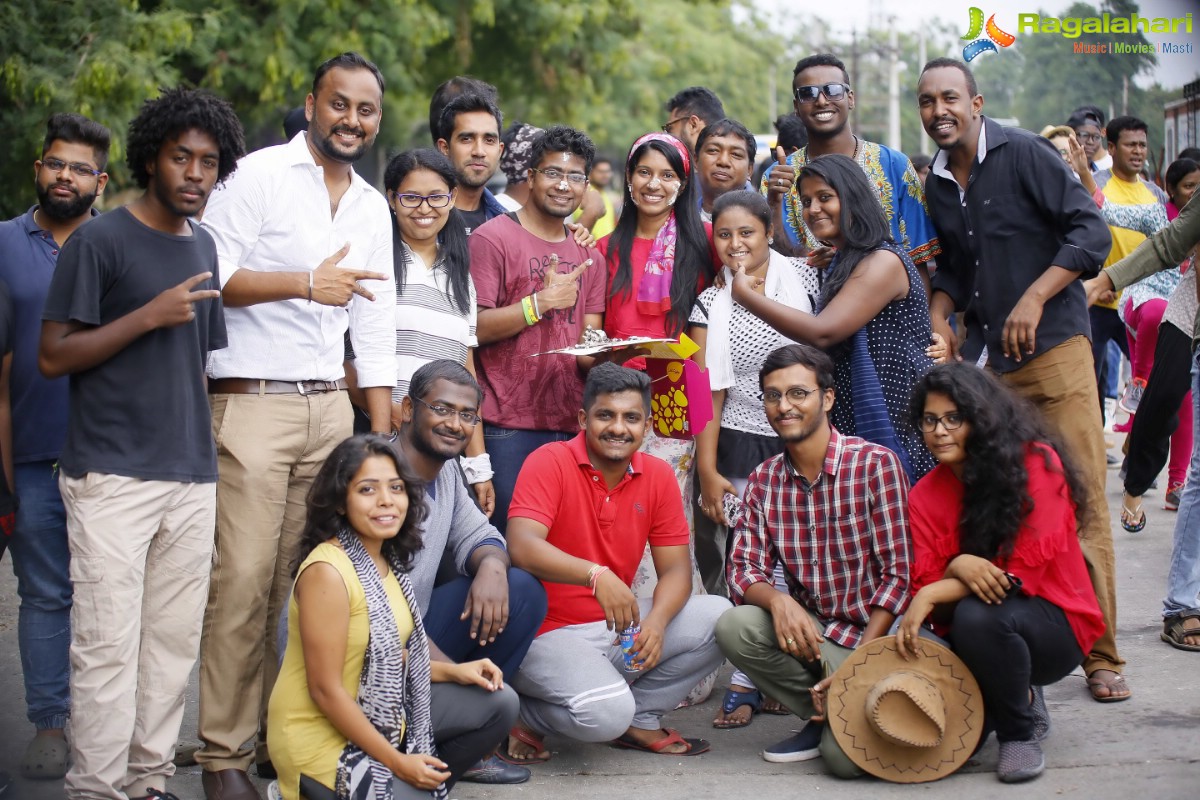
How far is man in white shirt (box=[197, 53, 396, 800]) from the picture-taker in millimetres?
4141

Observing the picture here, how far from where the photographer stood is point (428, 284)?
4.90 meters

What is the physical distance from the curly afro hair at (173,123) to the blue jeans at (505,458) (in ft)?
5.20

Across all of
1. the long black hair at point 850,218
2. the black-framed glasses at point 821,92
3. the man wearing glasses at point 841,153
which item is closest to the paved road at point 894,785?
the long black hair at point 850,218

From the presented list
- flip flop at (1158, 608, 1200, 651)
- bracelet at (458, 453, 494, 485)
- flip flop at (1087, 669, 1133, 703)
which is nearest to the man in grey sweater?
bracelet at (458, 453, 494, 485)

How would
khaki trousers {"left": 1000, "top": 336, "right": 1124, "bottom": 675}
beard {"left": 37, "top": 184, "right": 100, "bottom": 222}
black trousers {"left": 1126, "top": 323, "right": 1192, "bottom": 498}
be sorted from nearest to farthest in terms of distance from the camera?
beard {"left": 37, "top": 184, "right": 100, "bottom": 222}
khaki trousers {"left": 1000, "top": 336, "right": 1124, "bottom": 675}
black trousers {"left": 1126, "top": 323, "right": 1192, "bottom": 498}

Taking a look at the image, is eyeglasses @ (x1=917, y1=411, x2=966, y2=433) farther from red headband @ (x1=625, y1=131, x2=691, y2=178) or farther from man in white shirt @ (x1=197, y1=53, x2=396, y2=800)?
man in white shirt @ (x1=197, y1=53, x2=396, y2=800)

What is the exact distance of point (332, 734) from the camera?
370cm

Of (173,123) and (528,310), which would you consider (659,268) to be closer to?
(528,310)

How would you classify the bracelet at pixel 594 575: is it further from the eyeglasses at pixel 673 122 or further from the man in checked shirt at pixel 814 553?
the eyeglasses at pixel 673 122

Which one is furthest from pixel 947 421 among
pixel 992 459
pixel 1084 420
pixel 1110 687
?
pixel 1110 687

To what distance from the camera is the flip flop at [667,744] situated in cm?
460

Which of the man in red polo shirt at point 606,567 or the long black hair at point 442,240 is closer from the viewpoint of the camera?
the man in red polo shirt at point 606,567

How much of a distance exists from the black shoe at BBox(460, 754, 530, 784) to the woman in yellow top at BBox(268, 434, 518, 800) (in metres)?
0.28

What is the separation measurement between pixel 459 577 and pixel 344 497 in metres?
0.82
